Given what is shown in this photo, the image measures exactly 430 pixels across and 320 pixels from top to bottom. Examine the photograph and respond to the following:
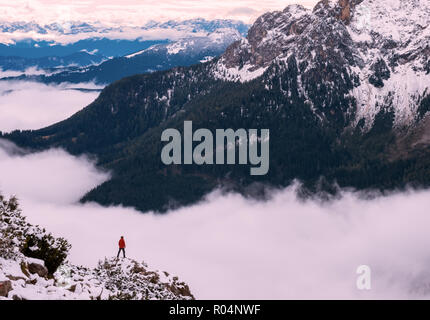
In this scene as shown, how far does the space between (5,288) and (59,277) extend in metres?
13.5

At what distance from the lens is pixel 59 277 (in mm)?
58938

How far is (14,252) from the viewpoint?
2153 inches

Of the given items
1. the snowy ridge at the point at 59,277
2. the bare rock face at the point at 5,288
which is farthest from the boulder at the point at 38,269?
the bare rock face at the point at 5,288

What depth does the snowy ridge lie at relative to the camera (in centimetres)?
4991

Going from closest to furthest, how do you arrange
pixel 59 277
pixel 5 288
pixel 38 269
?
pixel 5 288 → pixel 38 269 → pixel 59 277

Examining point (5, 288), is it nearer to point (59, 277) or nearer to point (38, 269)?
point (38, 269)

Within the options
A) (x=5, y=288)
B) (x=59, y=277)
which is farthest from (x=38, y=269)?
(x=5, y=288)

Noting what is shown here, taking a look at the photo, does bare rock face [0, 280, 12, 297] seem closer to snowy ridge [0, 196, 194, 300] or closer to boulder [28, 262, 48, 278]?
snowy ridge [0, 196, 194, 300]

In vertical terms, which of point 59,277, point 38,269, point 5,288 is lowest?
point 5,288

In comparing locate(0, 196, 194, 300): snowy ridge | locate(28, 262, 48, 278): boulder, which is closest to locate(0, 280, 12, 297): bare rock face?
locate(0, 196, 194, 300): snowy ridge
